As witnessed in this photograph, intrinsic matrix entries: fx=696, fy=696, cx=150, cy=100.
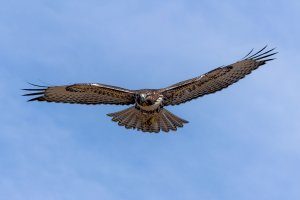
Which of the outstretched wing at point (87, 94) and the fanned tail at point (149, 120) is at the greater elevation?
the outstretched wing at point (87, 94)

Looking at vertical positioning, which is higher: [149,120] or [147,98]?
[147,98]

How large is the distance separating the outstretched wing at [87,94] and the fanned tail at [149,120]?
0.49m

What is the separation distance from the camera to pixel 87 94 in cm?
1346

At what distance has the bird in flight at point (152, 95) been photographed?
41.9 feet

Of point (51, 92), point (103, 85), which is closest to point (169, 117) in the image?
point (103, 85)

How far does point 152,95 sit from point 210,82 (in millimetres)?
1253

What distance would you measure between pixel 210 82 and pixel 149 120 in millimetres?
1463

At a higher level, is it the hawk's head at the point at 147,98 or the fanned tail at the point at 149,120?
the hawk's head at the point at 147,98

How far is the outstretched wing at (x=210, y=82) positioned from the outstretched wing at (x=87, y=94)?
2.61 ft

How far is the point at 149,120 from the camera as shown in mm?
12820

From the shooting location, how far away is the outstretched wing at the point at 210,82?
43.1ft

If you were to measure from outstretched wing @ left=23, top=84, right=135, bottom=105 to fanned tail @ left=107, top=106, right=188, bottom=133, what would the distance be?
1.60ft

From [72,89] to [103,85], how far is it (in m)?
0.66

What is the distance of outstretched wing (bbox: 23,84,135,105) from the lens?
13.2m
